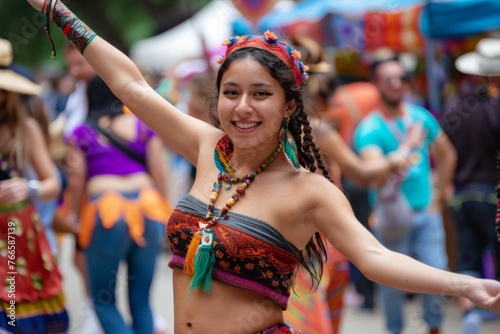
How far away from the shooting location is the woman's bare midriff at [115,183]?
6.22 metres

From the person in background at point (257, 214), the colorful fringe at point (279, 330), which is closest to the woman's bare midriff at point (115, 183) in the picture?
the person in background at point (257, 214)

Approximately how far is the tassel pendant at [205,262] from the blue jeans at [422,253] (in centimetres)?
370

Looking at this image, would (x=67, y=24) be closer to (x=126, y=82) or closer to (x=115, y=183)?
(x=126, y=82)

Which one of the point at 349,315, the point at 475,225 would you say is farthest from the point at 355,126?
the point at 475,225

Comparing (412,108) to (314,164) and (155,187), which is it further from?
(314,164)

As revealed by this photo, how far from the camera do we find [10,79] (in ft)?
17.7

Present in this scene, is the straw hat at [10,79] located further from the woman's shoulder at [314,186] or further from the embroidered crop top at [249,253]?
the woman's shoulder at [314,186]

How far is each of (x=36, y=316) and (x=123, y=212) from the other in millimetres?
1305

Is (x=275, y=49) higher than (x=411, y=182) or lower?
lower

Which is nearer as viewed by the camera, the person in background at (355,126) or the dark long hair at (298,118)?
the dark long hair at (298,118)

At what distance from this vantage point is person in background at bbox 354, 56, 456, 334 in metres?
6.75

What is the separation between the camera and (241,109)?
3217 millimetres

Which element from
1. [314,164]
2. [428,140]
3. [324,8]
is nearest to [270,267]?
[314,164]

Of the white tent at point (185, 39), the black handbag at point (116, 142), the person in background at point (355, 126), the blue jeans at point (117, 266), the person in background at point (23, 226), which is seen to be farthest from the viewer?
the white tent at point (185, 39)
